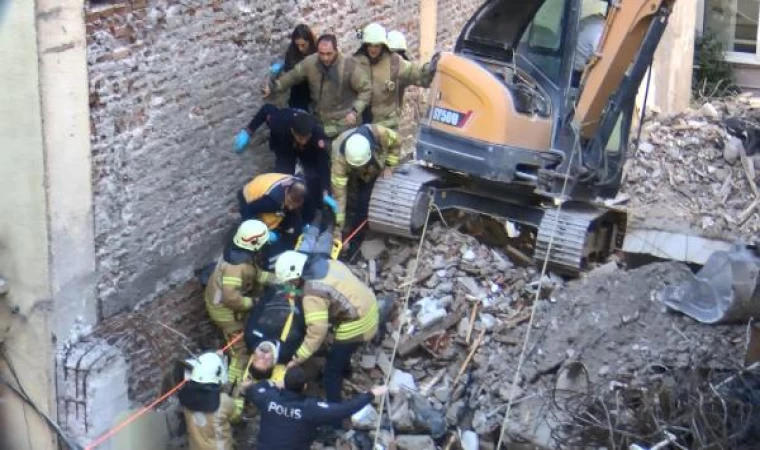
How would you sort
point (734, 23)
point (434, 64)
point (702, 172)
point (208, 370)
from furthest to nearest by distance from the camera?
point (734, 23), point (702, 172), point (434, 64), point (208, 370)

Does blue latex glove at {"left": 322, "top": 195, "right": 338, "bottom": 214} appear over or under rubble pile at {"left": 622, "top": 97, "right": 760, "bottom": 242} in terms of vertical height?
over

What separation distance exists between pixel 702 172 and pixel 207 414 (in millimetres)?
8039

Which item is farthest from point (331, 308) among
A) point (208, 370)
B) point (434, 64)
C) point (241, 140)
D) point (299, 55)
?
point (299, 55)

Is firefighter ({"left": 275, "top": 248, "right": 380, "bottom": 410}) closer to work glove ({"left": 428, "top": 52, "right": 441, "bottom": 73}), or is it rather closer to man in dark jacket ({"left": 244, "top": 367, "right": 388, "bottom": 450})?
man in dark jacket ({"left": 244, "top": 367, "right": 388, "bottom": 450})

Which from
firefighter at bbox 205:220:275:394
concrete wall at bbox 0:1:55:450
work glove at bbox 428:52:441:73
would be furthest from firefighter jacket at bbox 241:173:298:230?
concrete wall at bbox 0:1:55:450

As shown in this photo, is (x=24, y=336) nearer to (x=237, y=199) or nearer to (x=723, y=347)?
(x=237, y=199)

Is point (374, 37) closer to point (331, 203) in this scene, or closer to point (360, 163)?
point (360, 163)

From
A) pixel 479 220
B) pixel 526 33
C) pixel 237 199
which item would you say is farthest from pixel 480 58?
pixel 237 199

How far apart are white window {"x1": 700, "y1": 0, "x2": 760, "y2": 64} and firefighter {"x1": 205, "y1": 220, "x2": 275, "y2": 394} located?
1352 centimetres

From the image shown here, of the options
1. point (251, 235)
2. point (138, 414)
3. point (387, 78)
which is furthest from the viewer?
point (387, 78)

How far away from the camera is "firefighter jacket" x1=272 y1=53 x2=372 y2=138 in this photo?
12.5m

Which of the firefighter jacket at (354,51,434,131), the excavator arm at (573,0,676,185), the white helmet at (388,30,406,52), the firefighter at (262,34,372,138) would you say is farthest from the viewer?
the white helmet at (388,30,406,52)

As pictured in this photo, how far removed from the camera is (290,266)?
414 inches

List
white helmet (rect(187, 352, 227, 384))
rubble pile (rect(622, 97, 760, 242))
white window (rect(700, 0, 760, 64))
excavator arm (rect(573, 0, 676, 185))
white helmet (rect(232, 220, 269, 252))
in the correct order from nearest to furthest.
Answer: white helmet (rect(187, 352, 227, 384))
white helmet (rect(232, 220, 269, 252))
excavator arm (rect(573, 0, 676, 185))
rubble pile (rect(622, 97, 760, 242))
white window (rect(700, 0, 760, 64))
